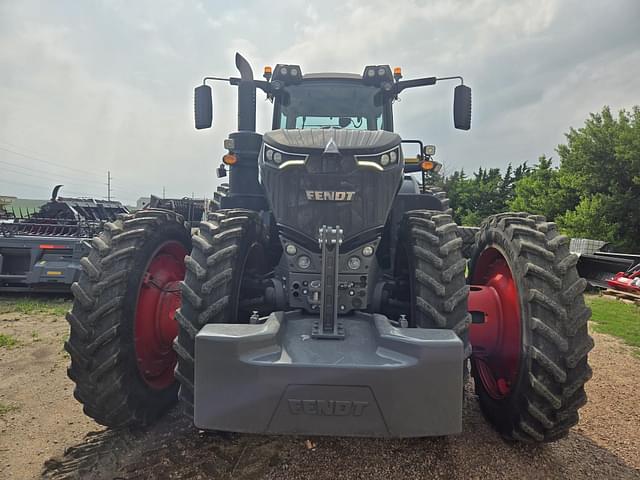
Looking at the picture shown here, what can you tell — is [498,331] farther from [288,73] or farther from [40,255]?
[40,255]

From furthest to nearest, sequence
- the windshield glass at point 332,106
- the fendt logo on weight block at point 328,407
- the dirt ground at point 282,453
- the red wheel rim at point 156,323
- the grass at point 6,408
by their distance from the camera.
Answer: the windshield glass at point 332,106 → the grass at point 6,408 → the red wheel rim at point 156,323 → the dirt ground at point 282,453 → the fendt logo on weight block at point 328,407

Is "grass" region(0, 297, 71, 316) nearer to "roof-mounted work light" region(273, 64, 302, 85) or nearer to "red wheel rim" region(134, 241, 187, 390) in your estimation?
"red wheel rim" region(134, 241, 187, 390)

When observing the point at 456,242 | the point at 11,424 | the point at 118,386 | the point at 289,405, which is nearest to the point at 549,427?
the point at 456,242

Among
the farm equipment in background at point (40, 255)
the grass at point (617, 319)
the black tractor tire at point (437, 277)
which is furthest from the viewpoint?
the farm equipment in background at point (40, 255)

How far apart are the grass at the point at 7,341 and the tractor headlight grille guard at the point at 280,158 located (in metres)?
4.16

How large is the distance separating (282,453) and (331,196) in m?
1.62

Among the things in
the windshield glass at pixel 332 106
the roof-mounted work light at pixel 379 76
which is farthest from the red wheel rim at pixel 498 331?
the roof-mounted work light at pixel 379 76

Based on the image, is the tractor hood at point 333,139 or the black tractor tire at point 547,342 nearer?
the black tractor tire at point 547,342

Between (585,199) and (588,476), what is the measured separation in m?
18.9

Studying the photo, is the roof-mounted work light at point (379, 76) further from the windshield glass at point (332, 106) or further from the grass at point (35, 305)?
the grass at point (35, 305)

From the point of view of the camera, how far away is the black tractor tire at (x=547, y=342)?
222cm

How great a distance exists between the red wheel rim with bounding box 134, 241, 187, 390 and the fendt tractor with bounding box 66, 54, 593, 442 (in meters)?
0.01

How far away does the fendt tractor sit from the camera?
178 cm

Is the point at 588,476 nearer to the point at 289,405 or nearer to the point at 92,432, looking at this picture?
the point at 289,405
